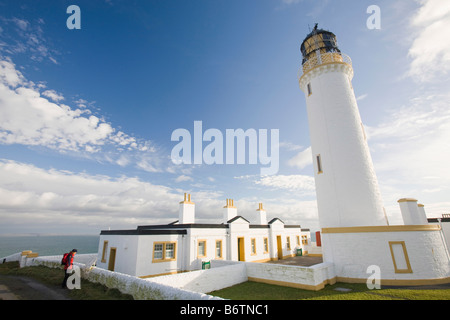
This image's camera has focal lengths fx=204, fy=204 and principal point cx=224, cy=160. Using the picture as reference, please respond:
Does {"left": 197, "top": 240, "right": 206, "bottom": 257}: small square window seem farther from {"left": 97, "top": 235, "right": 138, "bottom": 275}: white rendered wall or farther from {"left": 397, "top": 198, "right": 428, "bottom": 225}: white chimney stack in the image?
{"left": 397, "top": 198, "right": 428, "bottom": 225}: white chimney stack

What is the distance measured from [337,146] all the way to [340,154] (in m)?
0.69

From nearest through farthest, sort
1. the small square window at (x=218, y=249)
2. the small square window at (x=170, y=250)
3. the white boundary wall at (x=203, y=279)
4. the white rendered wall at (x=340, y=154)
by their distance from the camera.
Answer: the white boundary wall at (x=203, y=279), the white rendered wall at (x=340, y=154), the small square window at (x=170, y=250), the small square window at (x=218, y=249)

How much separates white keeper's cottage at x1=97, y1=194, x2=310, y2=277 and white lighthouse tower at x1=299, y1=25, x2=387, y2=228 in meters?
8.55

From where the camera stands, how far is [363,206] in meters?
14.9

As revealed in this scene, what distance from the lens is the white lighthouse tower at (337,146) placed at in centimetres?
1514

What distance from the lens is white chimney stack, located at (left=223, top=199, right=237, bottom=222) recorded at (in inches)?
882

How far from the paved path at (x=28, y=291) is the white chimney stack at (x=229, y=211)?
14584 millimetres

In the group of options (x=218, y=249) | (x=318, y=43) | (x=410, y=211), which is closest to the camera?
(x=410, y=211)

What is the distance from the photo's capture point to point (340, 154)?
1614 centimetres

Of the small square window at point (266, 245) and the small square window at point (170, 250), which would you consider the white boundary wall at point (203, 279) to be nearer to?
the small square window at point (170, 250)

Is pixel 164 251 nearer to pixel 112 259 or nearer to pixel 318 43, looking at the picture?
pixel 112 259

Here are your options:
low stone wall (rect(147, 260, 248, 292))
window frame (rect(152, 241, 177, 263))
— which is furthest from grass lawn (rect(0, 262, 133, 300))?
window frame (rect(152, 241, 177, 263))

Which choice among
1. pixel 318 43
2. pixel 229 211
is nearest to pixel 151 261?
pixel 229 211

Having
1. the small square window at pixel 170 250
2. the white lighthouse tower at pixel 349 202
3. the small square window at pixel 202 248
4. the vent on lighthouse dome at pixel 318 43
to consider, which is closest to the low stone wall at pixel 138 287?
the small square window at pixel 170 250
